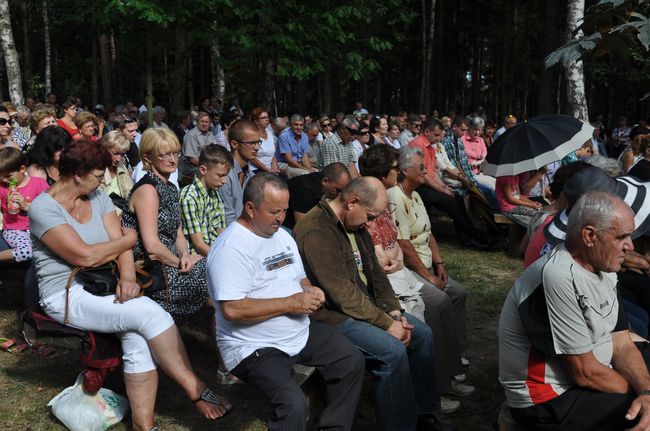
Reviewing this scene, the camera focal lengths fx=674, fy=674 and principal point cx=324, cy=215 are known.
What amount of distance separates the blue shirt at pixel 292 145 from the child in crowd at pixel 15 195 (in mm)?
6349

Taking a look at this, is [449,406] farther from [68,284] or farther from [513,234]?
[513,234]

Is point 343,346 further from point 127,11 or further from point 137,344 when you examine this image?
point 127,11

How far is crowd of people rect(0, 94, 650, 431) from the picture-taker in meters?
3.06

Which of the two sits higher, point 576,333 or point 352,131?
point 352,131

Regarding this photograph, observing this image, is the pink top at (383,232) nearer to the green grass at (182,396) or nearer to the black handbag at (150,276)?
the green grass at (182,396)

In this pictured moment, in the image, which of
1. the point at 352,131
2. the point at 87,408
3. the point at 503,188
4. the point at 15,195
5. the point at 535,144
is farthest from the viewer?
the point at 352,131

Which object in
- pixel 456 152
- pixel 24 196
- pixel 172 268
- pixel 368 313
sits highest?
pixel 24 196

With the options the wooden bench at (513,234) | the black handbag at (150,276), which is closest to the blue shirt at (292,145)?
the wooden bench at (513,234)

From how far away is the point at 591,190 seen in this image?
371 cm

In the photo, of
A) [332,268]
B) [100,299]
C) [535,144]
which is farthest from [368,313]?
[535,144]

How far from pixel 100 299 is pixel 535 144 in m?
5.35

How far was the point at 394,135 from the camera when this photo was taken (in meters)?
13.3

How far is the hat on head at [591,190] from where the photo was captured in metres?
3.88

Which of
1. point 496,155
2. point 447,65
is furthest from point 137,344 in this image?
point 447,65
